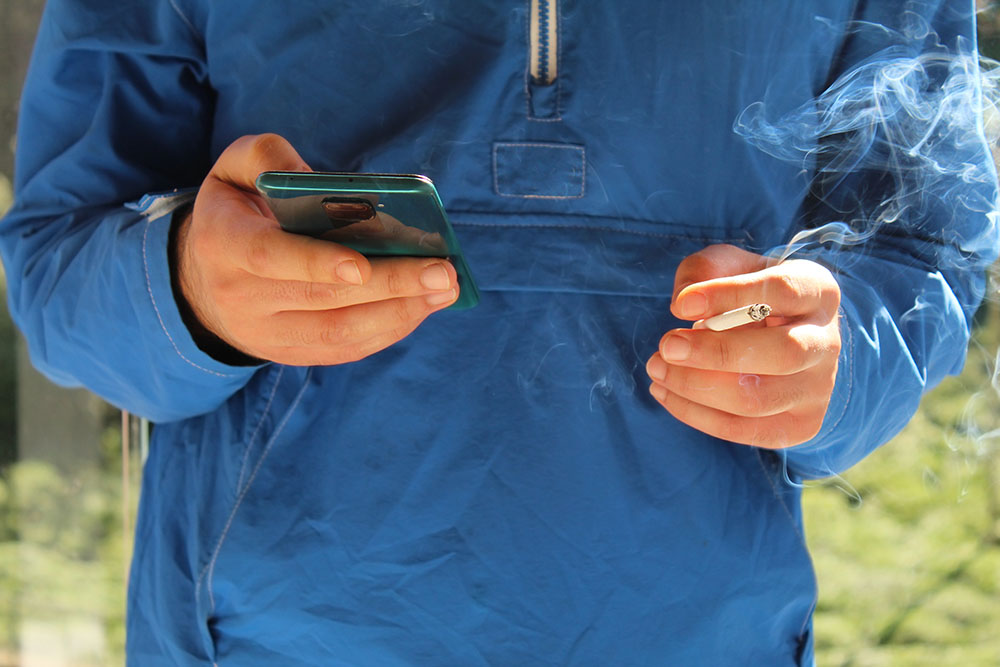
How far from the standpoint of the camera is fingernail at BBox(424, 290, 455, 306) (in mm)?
735

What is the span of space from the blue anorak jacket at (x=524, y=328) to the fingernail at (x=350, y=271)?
196mm

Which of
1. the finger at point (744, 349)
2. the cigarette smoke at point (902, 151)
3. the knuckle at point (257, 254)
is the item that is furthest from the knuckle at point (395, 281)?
the cigarette smoke at point (902, 151)

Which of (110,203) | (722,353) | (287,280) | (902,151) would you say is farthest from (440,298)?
(902,151)

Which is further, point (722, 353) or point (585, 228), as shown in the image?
point (585, 228)

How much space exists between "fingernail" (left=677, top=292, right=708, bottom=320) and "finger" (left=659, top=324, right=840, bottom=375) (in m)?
0.02

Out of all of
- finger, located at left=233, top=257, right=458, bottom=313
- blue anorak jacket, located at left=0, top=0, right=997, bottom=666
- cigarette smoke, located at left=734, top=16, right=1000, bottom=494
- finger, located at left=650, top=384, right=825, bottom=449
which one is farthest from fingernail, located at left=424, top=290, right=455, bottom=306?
cigarette smoke, located at left=734, top=16, right=1000, bottom=494

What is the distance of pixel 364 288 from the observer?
73 cm

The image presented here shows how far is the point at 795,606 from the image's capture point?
93 centimetres

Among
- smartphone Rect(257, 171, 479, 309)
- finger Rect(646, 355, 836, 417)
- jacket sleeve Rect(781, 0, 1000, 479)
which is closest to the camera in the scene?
smartphone Rect(257, 171, 479, 309)

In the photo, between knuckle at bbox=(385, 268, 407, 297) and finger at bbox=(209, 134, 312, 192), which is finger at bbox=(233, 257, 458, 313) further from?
finger at bbox=(209, 134, 312, 192)

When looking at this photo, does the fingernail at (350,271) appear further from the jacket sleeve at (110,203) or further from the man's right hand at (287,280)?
the jacket sleeve at (110,203)

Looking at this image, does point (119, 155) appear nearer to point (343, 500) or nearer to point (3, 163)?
point (343, 500)

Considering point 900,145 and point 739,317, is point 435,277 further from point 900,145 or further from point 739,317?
point 900,145

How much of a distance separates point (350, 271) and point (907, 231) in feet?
2.11
